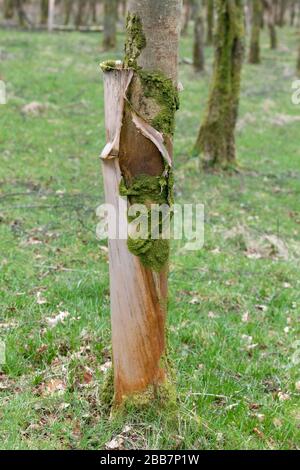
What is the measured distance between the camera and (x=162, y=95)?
3.36 metres

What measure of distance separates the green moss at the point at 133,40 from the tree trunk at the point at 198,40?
57.5ft

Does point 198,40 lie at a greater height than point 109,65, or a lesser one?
greater

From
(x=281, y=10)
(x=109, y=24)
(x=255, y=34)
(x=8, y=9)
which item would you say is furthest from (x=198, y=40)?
(x=281, y=10)

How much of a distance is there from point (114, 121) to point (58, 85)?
14.4m

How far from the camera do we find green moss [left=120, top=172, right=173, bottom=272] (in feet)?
11.1

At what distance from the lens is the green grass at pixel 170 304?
3.73 m

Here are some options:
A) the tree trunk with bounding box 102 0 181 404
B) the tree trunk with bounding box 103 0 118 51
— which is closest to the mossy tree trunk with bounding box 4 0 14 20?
the tree trunk with bounding box 103 0 118 51

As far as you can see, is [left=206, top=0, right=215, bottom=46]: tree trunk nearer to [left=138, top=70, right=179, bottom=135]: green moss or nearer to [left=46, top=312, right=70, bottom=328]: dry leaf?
[left=46, top=312, right=70, bottom=328]: dry leaf

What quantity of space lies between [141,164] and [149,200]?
0.22 meters

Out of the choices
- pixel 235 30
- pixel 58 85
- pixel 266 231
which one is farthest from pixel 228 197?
pixel 58 85

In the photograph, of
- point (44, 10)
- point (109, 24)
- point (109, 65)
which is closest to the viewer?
point (109, 65)

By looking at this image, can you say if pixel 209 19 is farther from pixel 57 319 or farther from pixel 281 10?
pixel 57 319

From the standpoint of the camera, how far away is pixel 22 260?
20.8ft

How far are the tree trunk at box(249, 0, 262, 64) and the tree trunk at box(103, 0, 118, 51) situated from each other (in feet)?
20.2
